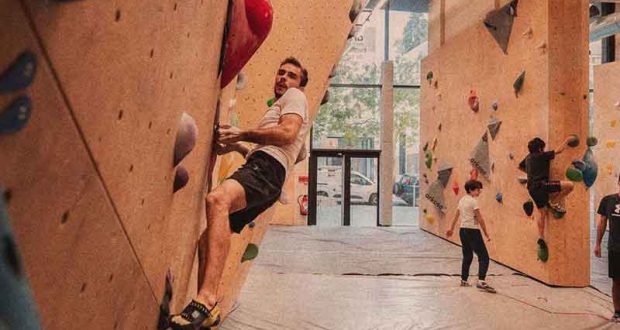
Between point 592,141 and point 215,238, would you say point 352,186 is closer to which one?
point 592,141

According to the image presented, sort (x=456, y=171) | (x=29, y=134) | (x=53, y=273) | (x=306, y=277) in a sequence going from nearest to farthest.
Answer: (x=29, y=134) < (x=53, y=273) < (x=306, y=277) < (x=456, y=171)

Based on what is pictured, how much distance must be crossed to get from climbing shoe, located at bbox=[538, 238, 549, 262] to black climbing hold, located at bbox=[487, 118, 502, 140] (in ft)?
5.33

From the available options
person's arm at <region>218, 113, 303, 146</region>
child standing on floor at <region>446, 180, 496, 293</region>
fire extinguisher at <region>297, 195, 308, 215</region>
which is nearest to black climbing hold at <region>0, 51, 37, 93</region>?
person's arm at <region>218, 113, 303, 146</region>

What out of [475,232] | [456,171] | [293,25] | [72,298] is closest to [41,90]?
[72,298]

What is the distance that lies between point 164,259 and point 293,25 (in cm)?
218

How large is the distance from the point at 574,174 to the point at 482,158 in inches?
74.2

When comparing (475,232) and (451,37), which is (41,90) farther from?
(451,37)

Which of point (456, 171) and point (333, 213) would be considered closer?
point (456, 171)

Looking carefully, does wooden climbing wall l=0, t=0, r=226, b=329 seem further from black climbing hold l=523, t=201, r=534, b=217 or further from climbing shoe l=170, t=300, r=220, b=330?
black climbing hold l=523, t=201, r=534, b=217

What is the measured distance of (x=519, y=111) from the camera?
584 cm

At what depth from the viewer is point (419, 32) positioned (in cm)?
1127

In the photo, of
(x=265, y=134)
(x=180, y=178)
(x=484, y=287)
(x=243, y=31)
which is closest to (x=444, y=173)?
(x=484, y=287)

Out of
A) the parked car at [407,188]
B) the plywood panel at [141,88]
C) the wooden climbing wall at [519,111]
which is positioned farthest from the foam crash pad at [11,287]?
the parked car at [407,188]

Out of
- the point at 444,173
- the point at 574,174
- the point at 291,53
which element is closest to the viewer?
the point at 291,53
